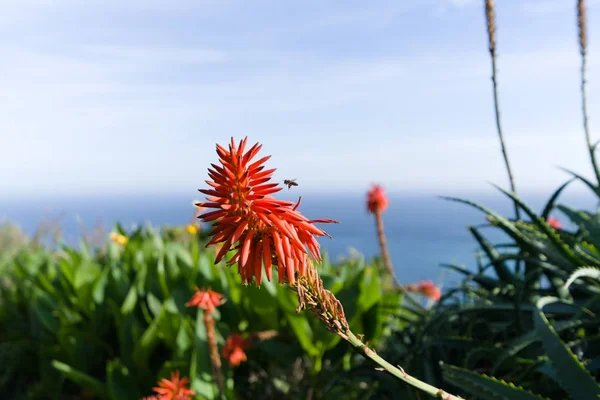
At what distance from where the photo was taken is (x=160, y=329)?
241 cm

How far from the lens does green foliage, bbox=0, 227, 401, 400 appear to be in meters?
2.21

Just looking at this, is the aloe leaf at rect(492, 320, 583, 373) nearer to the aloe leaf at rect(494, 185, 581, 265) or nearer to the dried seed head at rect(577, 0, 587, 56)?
the aloe leaf at rect(494, 185, 581, 265)

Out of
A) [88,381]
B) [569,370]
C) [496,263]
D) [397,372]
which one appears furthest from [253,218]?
[88,381]

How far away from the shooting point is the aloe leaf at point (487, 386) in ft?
3.93

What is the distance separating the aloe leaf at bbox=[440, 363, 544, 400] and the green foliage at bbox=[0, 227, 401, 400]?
2.88 ft

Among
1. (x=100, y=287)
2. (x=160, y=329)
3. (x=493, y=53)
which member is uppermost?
(x=493, y=53)

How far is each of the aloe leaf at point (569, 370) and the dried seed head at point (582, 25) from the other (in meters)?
0.95

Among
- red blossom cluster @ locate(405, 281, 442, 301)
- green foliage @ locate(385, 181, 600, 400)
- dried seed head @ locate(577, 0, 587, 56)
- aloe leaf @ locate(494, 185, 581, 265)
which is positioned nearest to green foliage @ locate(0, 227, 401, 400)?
green foliage @ locate(385, 181, 600, 400)

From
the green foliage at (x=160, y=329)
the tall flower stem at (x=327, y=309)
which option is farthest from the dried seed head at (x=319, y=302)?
the green foliage at (x=160, y=329)

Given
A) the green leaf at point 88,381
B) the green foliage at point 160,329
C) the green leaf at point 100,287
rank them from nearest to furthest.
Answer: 1. the green foliage at point 160,329
2. the green leaf at point 88,381
3. the green leaf at point 100,287

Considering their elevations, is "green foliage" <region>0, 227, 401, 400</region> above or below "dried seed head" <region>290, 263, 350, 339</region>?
below

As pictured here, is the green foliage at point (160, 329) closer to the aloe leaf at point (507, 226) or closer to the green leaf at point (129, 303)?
the green leaf at point (129, 303)

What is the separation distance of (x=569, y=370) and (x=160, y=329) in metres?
1.74

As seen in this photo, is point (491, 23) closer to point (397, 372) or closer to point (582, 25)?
point (582, 25)
